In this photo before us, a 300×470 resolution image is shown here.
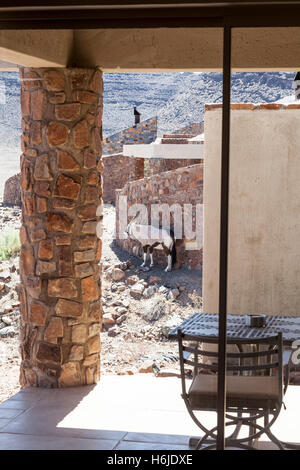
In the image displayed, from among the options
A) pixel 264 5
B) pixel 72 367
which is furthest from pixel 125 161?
pixel 264 5

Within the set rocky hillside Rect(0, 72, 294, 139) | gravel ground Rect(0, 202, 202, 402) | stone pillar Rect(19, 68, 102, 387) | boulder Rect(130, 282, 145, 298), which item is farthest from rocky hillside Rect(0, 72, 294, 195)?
boulder Rect(130, 282, 145, 298)

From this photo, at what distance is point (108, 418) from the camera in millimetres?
3568

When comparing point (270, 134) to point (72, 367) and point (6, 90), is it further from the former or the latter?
point (72, 367)

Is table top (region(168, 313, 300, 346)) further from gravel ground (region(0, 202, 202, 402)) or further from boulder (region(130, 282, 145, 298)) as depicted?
boulder (region(130, 282, 145, 298))

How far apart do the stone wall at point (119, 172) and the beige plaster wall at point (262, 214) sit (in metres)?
1.02

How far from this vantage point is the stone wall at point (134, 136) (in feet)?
17.4

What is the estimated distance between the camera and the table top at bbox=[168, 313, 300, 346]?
10.7 ft

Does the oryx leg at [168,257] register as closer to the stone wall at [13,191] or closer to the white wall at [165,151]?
the white wall at [165,151]

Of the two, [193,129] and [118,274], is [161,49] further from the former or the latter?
[118,274]

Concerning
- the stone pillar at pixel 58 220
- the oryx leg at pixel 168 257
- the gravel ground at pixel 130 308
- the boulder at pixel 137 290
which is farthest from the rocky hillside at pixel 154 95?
the boulder at pixel 137 290

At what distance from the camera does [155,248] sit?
20.9 ft

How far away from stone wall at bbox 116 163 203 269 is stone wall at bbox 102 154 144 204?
73 millimetres

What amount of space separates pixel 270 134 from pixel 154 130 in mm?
1018

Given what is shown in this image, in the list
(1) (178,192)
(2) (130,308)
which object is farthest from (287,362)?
(2) (130,308)
